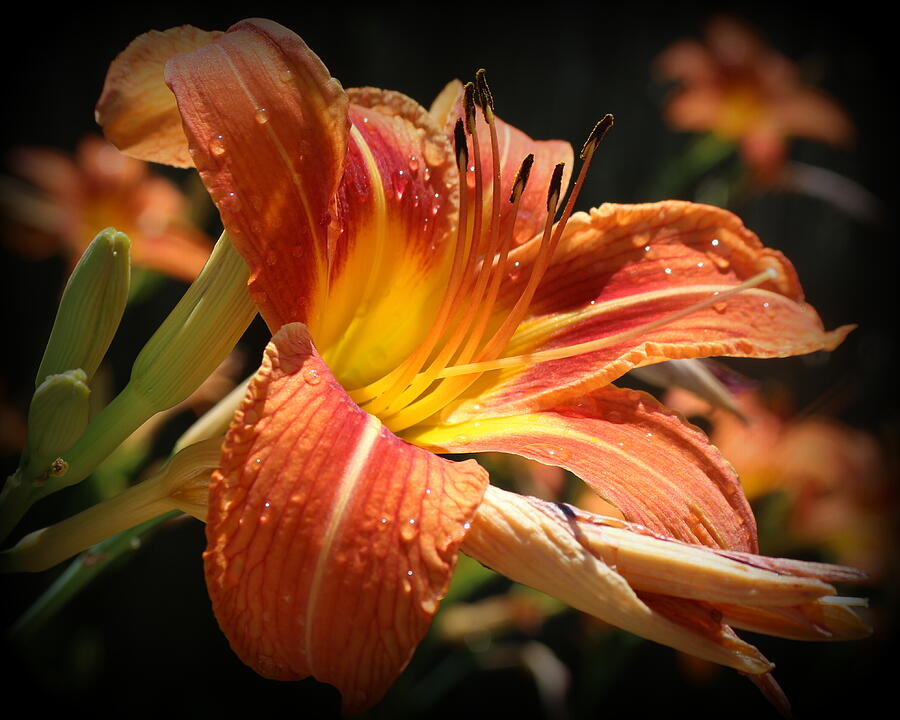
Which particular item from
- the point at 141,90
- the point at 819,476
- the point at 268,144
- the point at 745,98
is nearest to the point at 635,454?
the point at 268,144

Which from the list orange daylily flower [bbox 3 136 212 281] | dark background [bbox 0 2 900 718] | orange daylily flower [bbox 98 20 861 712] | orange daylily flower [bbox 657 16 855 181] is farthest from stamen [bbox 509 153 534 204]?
orange daylily flower [bbox 657 16 855 181]

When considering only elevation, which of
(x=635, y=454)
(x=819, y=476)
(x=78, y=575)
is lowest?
(x=819, y=476)

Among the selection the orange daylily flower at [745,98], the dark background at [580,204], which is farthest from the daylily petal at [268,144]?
the orange daylily flower at [745,98]

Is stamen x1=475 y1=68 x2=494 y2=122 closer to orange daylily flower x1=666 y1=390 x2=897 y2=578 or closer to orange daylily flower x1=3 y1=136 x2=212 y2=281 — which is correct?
orange daylily flower x1=666 y1=390 x2=897 y2=578

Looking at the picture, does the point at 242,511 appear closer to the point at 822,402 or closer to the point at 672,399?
the point at 672,399

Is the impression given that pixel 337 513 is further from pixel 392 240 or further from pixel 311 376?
pixel 392 240

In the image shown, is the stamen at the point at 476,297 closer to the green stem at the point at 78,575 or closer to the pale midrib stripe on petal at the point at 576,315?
the pale midrib stripe on petal at the point at 576,315

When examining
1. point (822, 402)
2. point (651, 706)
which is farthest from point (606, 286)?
point (651, 706)

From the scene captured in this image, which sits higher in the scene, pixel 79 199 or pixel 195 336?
pixel 195 336
